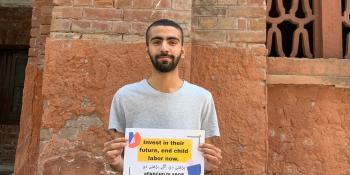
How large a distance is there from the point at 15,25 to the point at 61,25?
5.02 meters

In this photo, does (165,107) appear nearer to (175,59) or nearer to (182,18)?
(175,59)

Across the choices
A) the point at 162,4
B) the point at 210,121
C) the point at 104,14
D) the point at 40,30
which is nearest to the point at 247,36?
the point at 162,4

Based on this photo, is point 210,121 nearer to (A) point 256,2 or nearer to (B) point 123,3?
(B) point 123,3

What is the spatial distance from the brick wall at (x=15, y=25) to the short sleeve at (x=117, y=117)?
6.04 meters

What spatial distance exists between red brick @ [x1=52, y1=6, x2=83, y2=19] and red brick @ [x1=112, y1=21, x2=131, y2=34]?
11.2 inches

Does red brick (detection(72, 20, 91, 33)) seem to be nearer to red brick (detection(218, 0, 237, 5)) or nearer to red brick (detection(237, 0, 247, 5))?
red brick (detection(218, 0, 237, 5))

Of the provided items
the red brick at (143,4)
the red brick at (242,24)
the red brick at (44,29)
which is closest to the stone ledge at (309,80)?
the red brick at (242,24)

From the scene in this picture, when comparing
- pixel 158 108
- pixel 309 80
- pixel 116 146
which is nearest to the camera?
→ pixel 116 146

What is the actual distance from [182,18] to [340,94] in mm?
1519

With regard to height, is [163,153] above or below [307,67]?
below

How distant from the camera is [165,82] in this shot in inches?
90.2

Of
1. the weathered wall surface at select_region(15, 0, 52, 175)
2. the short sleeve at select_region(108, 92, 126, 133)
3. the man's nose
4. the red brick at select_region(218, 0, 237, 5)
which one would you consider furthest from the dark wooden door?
the man's nose

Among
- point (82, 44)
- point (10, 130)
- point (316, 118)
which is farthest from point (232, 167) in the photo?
point (10, 130)

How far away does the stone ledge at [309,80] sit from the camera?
139 inches
